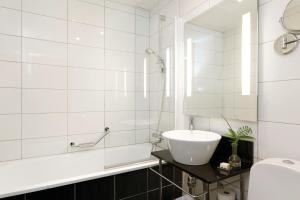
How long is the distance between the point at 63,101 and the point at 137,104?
912mm

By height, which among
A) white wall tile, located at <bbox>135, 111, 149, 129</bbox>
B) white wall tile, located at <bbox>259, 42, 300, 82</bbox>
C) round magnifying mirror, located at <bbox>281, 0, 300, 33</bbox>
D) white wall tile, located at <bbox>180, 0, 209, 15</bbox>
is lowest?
white wall tile, located at <bbox>135, 111, 149, 129</bbox>

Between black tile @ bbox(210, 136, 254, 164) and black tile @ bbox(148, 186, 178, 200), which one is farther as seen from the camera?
black tile @ bbox(148, 186, 178, 200)

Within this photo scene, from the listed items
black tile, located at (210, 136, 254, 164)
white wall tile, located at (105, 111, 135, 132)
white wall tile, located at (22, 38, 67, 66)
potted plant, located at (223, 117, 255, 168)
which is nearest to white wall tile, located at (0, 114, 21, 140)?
white wall tile, located at (22, 38, 67, 66)

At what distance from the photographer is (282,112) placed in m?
1.09

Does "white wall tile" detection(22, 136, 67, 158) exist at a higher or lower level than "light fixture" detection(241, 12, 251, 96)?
lower

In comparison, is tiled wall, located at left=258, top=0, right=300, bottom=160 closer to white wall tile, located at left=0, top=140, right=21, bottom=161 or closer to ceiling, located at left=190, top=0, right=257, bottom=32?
ceiling, located at left=190, top=0, right=257, bottom=32

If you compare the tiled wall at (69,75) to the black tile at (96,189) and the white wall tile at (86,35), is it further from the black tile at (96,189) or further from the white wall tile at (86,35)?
the black tile at (96,189)

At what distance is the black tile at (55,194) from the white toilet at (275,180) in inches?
47.6

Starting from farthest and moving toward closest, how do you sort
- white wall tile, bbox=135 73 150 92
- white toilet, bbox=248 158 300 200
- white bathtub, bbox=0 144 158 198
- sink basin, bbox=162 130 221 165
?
white wall tile, bbox=135 73 150 92 < white bathtub, bbox=0 144 158 198 < sink basin, bbox=162 130 221 165 < white toilet, bbox=248 158 300 200

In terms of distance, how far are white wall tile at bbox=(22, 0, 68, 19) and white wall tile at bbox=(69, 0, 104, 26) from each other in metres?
0.08

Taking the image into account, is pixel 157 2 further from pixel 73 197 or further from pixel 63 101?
pixel 73 197

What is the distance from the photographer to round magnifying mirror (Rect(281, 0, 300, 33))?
1009mm

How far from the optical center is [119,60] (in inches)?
93.8

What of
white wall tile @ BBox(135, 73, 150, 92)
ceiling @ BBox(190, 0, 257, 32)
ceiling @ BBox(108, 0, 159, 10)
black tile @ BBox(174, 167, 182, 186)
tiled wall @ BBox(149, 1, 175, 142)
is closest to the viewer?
ceiling @ BBox(190, 0, 257, 32)
